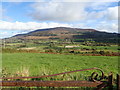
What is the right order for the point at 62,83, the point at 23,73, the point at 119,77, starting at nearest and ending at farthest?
the point at 119,77
the point at 62,83
the point at 23,73

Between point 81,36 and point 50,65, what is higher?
point 81,36

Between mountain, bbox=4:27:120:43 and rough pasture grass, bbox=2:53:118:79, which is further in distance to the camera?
mountain, bbox=4:27:120:43

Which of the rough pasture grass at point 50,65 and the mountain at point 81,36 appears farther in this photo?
the mountain at point 81,36

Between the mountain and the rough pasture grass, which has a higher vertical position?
the mountain

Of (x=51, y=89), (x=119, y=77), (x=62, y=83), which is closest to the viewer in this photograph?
(x=119, y=77)

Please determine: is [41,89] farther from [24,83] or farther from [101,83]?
[101,83]

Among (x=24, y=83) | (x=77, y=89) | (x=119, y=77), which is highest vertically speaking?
(x=119, y=77)

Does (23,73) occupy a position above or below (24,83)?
below

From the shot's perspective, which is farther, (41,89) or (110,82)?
(41,89)

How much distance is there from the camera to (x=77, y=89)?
3027mm

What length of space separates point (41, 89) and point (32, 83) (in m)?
0.77

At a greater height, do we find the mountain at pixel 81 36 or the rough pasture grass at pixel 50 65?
the mountain at pixel 81 36

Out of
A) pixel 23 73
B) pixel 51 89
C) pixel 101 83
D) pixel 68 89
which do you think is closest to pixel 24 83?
pixel 51 89

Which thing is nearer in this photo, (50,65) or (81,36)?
(50,65)
